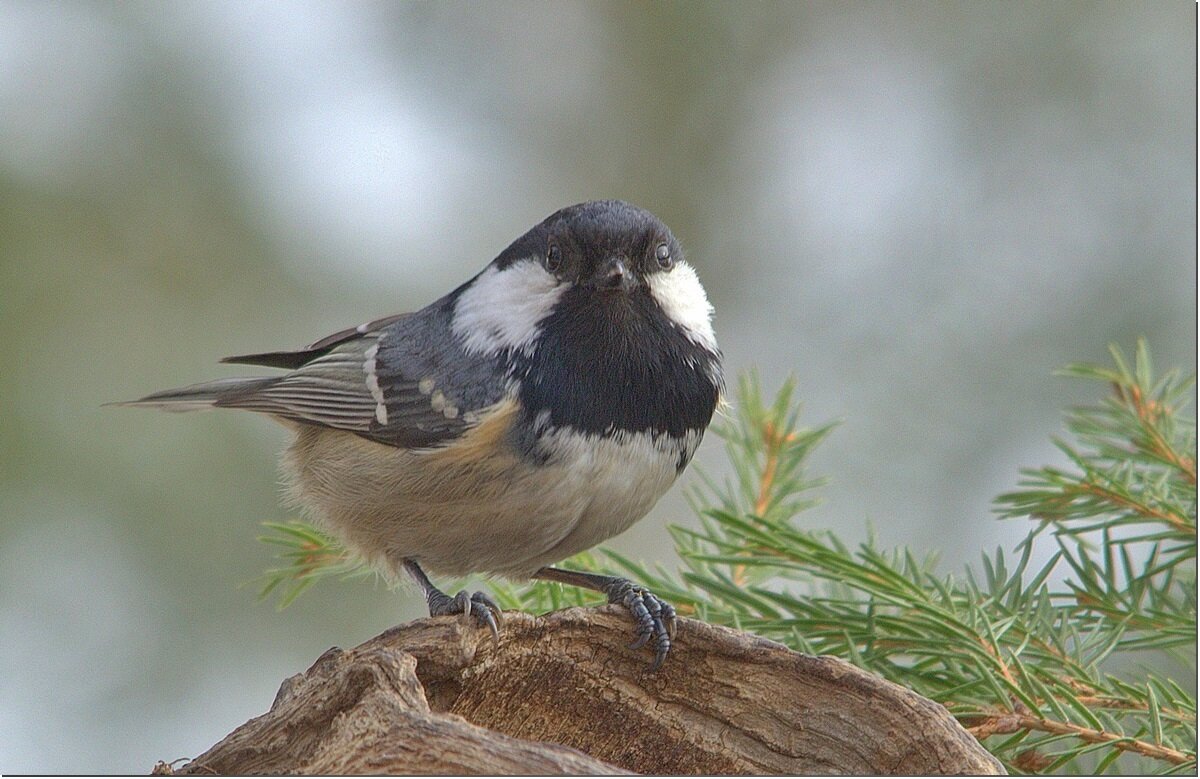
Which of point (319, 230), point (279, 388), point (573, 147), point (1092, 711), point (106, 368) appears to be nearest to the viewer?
point (1092, 711)

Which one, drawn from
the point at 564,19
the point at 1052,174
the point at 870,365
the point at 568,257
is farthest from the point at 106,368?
the point at 1052,174

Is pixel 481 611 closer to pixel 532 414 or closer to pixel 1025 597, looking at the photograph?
pixel 532 414

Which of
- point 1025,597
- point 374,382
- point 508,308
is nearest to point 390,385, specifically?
point 374,382

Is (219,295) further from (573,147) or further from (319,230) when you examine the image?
(573,147)

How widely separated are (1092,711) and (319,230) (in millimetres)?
1690

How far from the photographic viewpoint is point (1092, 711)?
1292 millimetres

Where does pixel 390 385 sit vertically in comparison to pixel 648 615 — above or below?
above

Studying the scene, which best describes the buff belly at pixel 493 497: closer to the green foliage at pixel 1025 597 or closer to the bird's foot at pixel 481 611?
the green foliage at pixel 1025 597

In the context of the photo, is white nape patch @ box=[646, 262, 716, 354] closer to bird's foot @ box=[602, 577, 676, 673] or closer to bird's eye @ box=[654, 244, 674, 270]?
bird's eye @ box=[654, 244, 674, 270]

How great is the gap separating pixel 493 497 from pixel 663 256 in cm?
40

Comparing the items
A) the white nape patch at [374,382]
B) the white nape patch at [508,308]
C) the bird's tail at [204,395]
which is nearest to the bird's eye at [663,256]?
the white nape patch at [508,308]

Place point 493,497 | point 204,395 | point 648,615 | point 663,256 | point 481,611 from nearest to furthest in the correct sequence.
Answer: point 481,611 < point 648,615 < point 493,497 < point 663,256 < point 204,395

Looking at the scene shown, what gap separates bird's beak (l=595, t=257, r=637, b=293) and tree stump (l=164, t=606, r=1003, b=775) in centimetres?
44

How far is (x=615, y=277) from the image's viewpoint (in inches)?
59.1
